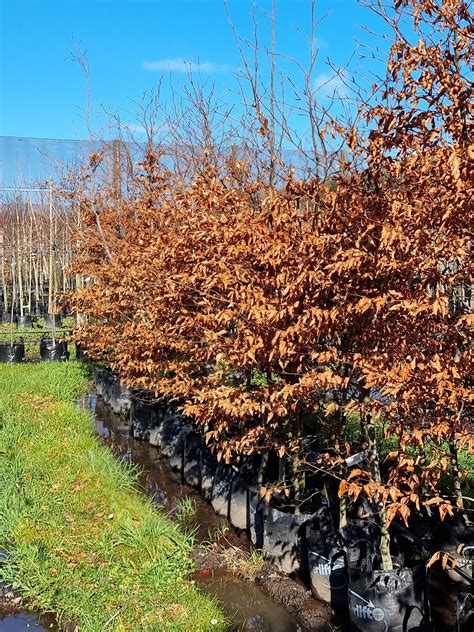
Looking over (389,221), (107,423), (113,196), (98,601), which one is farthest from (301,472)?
(113,196)

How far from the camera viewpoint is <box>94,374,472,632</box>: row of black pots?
12.3ft

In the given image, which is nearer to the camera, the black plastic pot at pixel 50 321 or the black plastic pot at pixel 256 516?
the black plastic pot at pixel 256 516

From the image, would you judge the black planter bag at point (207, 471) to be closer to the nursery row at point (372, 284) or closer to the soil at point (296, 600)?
the nursery row at point (372, 284)

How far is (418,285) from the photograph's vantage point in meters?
3.29

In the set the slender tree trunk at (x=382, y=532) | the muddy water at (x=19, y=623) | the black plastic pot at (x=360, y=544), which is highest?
the slender tree trunk at (x=382, y=532)

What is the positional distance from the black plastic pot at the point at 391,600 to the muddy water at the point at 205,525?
0.62 m

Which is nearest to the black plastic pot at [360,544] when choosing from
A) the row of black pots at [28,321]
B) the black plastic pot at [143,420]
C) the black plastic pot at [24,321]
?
the black plastic pot at [143,420]

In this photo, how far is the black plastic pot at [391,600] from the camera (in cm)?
374

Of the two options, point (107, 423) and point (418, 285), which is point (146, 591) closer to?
point (418, 285)

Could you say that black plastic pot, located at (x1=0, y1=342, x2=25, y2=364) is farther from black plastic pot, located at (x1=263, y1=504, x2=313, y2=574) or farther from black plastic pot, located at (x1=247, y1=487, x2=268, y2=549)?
black plastic pot, located at (x1=263, y1=504, x2=313, y2=574)

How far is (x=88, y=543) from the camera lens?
200 inches

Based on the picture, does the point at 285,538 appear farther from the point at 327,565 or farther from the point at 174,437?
the point at 174,437

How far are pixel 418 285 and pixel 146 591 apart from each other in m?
2.85

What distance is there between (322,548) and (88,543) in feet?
6.22
